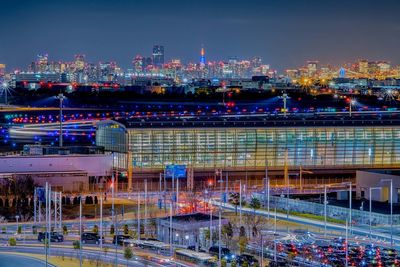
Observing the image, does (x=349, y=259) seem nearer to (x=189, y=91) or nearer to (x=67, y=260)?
(x=67, y=260)

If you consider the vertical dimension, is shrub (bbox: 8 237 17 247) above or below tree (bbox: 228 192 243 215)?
below

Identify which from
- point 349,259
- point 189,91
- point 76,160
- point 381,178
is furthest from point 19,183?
point 189,91

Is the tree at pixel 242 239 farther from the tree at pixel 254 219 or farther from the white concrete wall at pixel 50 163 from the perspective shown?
the white concrete wall at pixel 50 163

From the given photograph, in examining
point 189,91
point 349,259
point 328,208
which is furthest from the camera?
point 189,91

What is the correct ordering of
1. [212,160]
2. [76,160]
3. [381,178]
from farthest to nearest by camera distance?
1. [212,160]
2. [76,160]
3. [381,178]

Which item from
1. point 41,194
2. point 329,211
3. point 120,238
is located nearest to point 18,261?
point 120,238

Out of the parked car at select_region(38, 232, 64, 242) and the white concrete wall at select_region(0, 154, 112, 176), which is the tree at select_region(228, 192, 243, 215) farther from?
the white concrete wall at select_region(0, 154, 112, 176)

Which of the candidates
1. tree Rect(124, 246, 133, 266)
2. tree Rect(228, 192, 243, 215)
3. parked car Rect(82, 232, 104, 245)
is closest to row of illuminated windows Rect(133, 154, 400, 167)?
tree Rect(228, 192, 243, 215)
